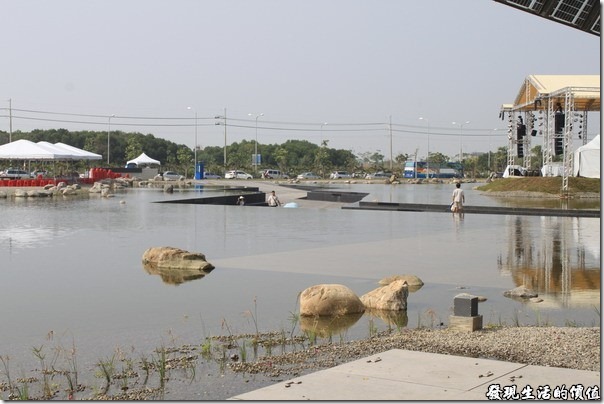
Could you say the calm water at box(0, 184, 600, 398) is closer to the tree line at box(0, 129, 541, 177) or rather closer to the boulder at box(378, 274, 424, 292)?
the boulder at box(378, 274, 424, 292)

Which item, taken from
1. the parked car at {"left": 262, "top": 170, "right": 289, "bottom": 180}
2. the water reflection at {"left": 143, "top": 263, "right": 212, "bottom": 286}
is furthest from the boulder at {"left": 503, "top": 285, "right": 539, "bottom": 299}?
the parked car at {"left": 262, "top": 170, "right": 289, "bottom": 180}

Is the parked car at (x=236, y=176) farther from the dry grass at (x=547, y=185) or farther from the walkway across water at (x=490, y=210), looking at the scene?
the walkway across water at (x=490, y=210)

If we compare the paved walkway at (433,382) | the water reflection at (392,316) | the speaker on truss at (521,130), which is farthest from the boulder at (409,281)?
the speaker on truss at (521,130)

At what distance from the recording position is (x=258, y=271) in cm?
1636

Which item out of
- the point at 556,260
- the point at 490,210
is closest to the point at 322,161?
the point at 490,210

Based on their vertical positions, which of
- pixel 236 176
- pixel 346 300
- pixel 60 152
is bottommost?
pixel 346 300

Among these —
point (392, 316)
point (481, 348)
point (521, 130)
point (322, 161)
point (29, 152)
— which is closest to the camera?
point (481, 348)

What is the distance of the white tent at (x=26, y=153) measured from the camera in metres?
57.4

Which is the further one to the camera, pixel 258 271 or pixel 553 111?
pixel 553 111

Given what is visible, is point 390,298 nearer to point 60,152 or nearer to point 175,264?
point 175,264

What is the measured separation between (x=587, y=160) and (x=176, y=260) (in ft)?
154

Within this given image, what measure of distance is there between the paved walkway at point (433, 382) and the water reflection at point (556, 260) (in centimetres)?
546

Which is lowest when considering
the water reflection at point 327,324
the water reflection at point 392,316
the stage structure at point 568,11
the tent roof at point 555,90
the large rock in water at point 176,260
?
the water reflection at point 327,324

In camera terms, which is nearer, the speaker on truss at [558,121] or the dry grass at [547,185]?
the dry grass at [547,185]
